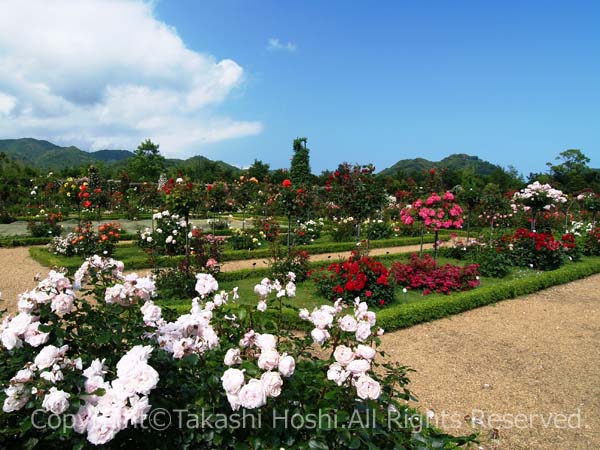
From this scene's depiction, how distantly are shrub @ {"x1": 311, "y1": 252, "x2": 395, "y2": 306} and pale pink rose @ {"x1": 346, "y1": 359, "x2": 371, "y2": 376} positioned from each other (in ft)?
16.1

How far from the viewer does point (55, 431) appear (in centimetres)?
141

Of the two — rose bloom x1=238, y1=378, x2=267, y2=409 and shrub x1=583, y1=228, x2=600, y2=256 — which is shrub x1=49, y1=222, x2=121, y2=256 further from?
shrub x1=583, y1=228, x2=600, y2=256

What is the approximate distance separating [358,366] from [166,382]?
853mm

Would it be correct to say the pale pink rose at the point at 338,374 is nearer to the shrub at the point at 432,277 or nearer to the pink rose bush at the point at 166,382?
the pink rose bush at the point at 166,382

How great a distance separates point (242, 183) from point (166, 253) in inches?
323

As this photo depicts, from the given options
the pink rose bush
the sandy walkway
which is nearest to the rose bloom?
the pink rose bush

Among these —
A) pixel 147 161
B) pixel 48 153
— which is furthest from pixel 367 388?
pixel 48 153

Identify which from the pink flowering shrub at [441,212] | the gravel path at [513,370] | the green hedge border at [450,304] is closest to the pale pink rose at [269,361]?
the gravel path at [513,370]

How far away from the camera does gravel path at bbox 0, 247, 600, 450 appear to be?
3477mm

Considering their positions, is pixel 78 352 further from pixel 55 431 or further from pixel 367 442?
pixel 367 442

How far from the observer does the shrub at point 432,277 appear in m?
7.68

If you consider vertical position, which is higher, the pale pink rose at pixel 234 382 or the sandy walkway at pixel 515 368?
the pale pink rose at pixel 234 382

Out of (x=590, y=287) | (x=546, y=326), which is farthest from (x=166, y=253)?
(x=590, y=287)

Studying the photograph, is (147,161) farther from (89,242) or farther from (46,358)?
(46,358)
